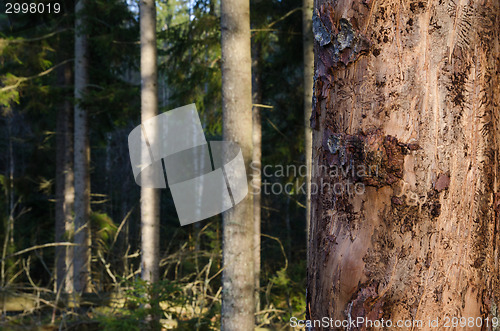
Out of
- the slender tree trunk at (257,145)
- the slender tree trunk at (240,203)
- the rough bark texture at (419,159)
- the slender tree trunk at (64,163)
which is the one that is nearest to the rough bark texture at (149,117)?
the slender tree trunk at (240,203)

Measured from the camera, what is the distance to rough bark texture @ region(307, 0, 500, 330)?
3.80 feet

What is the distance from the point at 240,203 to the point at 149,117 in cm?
225

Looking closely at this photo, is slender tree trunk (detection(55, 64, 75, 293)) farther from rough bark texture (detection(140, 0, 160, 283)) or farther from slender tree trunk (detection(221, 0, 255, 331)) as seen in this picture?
slender tree trunk (detection(221, 0, 255, 331))

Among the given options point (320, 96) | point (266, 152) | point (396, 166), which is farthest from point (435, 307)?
point (266, 152)

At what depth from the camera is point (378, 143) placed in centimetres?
119

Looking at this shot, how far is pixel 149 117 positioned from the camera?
246 inches

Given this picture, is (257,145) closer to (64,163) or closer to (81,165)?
(81,165)

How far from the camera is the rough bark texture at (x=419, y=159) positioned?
45.6 inches

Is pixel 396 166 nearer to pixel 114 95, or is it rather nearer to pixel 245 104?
pixel 245 104

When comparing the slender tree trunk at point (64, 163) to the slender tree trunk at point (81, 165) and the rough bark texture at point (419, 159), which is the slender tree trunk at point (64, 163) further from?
the rough bark texture at point (419, 159)

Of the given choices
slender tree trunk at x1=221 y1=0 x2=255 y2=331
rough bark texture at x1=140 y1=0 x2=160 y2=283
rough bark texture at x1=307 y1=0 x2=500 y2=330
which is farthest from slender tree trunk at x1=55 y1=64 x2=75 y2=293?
rough bark texture at x1=307 y1=0 x2=500 y2=330

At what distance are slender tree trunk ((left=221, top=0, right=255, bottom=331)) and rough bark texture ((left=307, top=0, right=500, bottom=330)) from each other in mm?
3529

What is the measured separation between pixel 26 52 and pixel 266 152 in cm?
553

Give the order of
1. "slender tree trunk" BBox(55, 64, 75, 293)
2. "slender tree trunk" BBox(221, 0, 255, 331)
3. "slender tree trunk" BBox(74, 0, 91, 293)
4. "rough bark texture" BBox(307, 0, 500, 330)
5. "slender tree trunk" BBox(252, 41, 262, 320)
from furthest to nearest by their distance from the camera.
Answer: "slender tree trunk" BBox(55, 64, 75, 293) → "slender tree trunk" BBox(74, 0, 91, 293) → "slender tree trunk" BBox(252, 41, 262, 320) → "slender tree trunk" BBox(221, 0, 255, 331) → "rough bark texture" BBox(307, 0, 500, 330)
